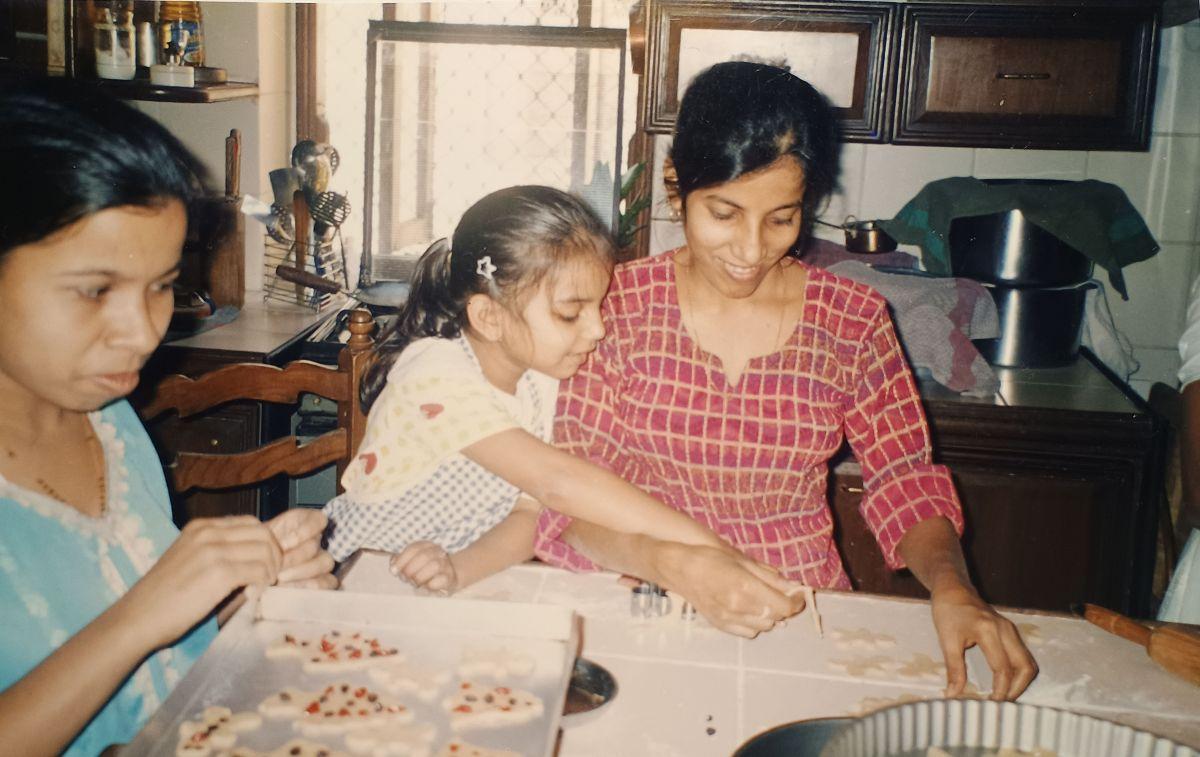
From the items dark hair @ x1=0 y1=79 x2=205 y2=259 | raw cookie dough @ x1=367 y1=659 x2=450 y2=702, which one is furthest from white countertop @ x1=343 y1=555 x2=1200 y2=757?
dark hair @ x1=0 y1=79 x2=205 y2=259

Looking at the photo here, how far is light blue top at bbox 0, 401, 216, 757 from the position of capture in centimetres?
90

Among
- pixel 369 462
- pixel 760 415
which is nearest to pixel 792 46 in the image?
pixel 760 415

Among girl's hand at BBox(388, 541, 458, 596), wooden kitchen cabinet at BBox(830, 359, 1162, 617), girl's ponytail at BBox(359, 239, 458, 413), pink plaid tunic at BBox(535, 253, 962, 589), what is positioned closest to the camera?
girl's hand at BBox(388, 541, 458, 596)

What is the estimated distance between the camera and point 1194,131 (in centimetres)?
262

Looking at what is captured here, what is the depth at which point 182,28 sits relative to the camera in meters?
2.57

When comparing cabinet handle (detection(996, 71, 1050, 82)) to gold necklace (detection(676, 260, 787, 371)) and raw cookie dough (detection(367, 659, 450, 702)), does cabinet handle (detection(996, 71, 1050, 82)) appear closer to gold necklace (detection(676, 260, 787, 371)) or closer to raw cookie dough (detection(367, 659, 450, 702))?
gold necklace (detection(676, 260, 787, 371))

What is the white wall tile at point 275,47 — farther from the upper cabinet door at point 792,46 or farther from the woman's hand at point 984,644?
the woman's hand at point 984,644

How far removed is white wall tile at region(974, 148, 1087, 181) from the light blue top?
7.50ft

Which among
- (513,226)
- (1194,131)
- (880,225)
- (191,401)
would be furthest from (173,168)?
(1194,131)

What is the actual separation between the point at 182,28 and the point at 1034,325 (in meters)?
2.26

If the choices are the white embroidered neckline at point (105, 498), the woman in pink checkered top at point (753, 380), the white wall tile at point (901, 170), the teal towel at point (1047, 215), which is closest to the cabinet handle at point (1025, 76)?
the teal towel at point (1047, 215)

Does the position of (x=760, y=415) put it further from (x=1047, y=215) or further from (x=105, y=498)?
(x=1047, y=215)

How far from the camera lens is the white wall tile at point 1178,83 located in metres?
2.56

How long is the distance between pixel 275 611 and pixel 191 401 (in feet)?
2.18
